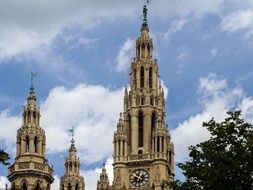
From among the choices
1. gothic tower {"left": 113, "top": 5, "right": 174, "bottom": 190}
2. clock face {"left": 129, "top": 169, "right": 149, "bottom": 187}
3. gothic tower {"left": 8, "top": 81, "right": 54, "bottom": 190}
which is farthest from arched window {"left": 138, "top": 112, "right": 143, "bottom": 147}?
gothic tower {"left": 8, "top": 81, "right": 54, "bottom": 190}

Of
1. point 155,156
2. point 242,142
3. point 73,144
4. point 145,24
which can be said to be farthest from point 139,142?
point 242,142

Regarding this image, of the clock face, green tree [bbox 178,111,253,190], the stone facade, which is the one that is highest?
the stone facade

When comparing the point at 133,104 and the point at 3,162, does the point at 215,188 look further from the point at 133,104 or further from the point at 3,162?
the point at 133,104

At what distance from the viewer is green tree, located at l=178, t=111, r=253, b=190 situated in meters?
46.9

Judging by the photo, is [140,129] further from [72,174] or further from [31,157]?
[31,157]

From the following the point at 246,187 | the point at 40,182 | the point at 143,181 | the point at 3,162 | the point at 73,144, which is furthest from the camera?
the point at 143,181

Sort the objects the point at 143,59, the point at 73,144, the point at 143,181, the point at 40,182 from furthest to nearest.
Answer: the point at 143,59
the point at 143,181
the point at 73,144
the point at 40,182

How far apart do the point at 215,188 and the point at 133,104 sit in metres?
80.8

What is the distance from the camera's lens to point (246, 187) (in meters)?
46.6

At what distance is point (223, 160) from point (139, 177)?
74276mm

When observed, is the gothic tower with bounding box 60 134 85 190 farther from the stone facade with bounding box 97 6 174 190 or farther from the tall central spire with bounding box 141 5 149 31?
the tall central spire with bounding box 141 5 149 31

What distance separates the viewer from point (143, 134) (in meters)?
125

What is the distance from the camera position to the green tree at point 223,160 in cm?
4691

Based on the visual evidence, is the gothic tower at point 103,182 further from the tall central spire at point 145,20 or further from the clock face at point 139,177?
the tall central spire at point 145,20
